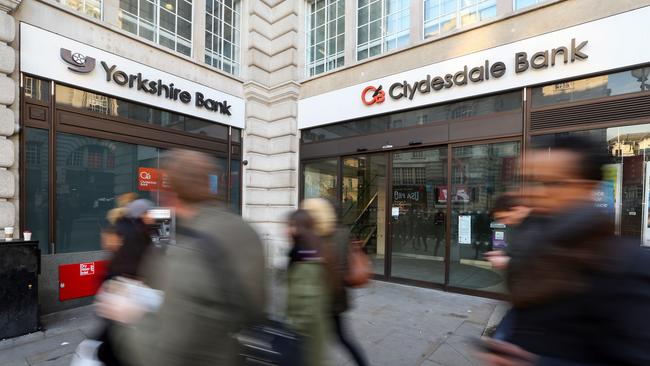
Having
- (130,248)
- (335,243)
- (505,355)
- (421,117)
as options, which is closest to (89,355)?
(130,248)

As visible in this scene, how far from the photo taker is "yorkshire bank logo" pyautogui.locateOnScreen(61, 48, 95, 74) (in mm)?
5613

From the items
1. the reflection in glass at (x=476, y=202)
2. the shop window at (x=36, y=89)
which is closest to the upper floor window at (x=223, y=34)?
the shop window at (x=36, y=89)

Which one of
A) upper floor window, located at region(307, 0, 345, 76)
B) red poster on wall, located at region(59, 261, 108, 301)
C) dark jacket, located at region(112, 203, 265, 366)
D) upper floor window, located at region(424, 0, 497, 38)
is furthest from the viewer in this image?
upper floor window, located at region(307, 0, 345, 76)

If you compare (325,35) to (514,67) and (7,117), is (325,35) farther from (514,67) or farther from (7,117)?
(7,117)

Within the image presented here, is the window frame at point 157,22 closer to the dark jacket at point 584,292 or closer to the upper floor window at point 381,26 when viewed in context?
the upper floor window at point 381,26

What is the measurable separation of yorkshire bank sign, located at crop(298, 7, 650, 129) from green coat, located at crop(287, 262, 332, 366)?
17.4ft

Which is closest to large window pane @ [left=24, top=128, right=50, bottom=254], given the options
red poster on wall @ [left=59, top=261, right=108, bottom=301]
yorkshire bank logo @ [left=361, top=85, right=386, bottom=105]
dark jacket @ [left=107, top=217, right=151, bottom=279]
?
red poster on wall @ [left=59, top=261, right=108, bottom=301]

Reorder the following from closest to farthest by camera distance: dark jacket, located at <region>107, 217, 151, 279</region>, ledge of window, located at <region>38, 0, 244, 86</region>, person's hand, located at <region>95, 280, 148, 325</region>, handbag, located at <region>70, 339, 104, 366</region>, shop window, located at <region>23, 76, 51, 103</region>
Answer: person's hand, located at <region>95, 280, 148, 325</region>
handbag, located at <region>70, 339, 104, 366</region>
dark jacket, located at <region>107, 217, 151, 279</region>
shop window, located at <region>23, 76, 51, 103</region>
ledge of window, located at <region>38, 0, 244, 86</region>

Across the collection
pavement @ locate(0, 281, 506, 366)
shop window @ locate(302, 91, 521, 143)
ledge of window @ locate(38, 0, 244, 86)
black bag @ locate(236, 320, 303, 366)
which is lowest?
pavement @ locate(0, 281, 506, 366)

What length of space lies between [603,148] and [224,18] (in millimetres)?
9532

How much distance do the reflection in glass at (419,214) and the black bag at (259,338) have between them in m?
5.25

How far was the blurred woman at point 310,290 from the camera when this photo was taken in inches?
98.6

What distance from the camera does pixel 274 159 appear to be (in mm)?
9266

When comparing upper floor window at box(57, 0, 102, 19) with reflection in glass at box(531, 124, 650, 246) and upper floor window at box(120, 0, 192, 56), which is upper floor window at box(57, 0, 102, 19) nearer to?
upper floor window at box(120, 0, 192, 56)
